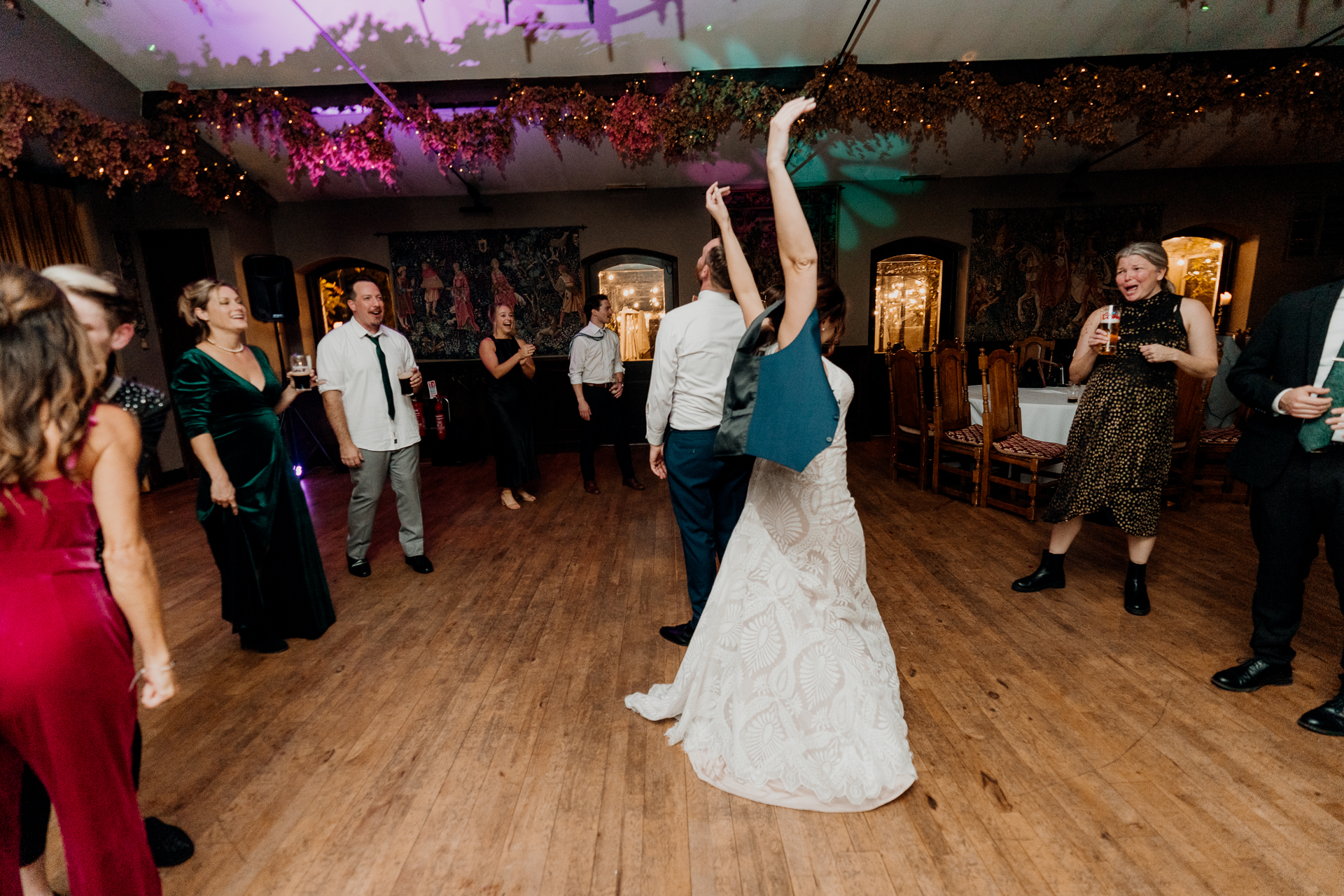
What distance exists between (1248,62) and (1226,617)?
4862 millimetres

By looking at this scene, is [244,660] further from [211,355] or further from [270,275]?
[270,275]

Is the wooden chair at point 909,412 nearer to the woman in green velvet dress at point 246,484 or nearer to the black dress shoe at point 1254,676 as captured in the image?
the black dress shoe at point 1254,676

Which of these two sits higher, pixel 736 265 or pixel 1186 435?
pixel 736 265

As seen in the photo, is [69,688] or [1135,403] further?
[1135,403]

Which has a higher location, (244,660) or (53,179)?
(53,179)

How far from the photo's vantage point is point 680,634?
2598 mm

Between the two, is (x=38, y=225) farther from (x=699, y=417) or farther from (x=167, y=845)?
(x=699, y=417)

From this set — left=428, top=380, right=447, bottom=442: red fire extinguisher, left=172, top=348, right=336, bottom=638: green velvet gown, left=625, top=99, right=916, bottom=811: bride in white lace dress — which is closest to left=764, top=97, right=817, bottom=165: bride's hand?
left=625, top=99, right=916, bottom=811: bride in white lace dress

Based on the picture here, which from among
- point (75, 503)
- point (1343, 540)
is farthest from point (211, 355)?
point (1343, 540)

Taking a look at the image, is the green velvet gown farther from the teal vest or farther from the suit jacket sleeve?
the suit jacket sleeve

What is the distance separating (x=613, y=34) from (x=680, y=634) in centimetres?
460

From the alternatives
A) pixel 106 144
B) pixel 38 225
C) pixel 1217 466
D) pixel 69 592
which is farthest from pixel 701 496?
pixel 38 225

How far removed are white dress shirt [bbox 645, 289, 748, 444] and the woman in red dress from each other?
151 centimetres

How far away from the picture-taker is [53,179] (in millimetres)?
5062
